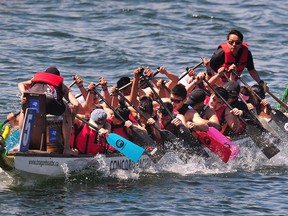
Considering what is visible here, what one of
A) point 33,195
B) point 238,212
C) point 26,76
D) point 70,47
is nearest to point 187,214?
point 238,212

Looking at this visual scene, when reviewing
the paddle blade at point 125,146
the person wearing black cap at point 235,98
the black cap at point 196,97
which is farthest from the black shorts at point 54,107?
the person wearing black cap at point 235,98

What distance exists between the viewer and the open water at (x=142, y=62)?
551 inches

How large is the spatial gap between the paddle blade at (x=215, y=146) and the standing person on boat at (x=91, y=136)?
189 centimetres

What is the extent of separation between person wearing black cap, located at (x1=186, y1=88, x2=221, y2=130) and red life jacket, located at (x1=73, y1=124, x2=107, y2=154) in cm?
217

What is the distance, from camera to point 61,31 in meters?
30.5

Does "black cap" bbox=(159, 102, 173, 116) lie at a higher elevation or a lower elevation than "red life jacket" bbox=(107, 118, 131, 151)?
A: higher

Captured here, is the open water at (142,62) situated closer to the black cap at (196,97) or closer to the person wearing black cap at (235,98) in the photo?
the person wearing black cap at (235,98)

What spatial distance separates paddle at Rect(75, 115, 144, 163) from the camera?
575 inches

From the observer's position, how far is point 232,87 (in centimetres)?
1719

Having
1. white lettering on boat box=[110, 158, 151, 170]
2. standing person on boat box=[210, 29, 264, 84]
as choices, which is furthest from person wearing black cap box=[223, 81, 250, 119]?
white lettering on boat box=[110, 158, 151, 170]

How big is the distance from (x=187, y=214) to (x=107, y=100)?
3344 millimetres

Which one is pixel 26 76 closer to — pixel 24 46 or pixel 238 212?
pixel 24 46

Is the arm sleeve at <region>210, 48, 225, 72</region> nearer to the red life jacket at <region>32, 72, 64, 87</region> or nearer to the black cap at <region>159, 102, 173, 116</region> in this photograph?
the black cap at <region>159, 102, 173, 116</region>

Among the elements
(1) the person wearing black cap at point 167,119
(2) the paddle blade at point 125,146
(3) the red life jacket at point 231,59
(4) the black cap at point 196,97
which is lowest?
(2) the paddle blade at point 125,146
